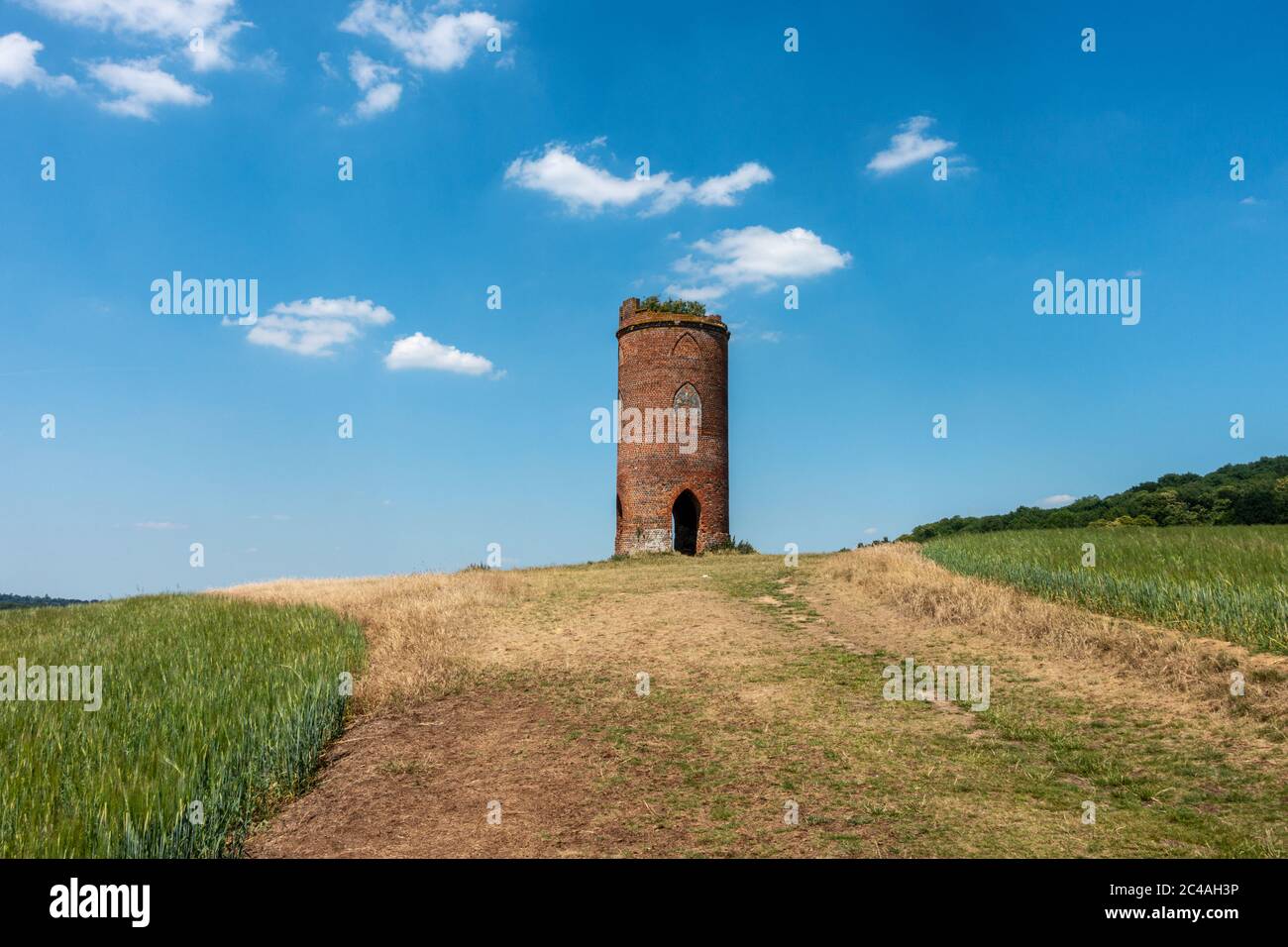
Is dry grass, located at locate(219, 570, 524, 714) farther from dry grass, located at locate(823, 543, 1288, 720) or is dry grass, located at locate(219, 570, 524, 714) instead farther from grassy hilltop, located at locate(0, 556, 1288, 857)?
dry grass, located at locate(823, 543, 1288, 720)

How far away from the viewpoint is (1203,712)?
7.82 meters

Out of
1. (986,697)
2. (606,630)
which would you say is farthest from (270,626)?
(986,697)

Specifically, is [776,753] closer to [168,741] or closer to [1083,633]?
[168,741]

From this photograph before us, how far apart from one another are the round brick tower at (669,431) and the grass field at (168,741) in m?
17.5

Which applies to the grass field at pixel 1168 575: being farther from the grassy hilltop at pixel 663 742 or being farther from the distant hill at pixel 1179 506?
the distant hill at pixel 1179 506

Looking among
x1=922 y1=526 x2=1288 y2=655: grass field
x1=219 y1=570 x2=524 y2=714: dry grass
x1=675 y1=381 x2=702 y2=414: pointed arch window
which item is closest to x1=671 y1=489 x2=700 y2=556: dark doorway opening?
x1=675 y1=381 x2=702 y2=414: pointed arch window

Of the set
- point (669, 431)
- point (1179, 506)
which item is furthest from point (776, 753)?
point (1179, 506)

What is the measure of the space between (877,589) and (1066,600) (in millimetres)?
3732

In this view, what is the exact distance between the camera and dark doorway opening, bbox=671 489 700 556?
30.6 meters

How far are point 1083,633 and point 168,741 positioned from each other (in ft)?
35.3

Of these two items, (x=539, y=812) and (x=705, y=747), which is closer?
(x=539, y=812)

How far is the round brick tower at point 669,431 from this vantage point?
29031 millimetres

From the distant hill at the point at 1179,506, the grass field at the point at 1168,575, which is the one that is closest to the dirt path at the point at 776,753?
the grass field at the point at 1168,575
